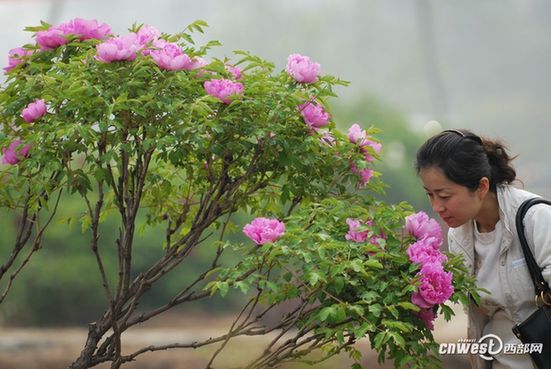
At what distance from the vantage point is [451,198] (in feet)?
5.19

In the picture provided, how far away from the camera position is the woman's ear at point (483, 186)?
160 centimetres

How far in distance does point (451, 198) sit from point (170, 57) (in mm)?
540

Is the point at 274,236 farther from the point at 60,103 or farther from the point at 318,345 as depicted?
the point at 60,103

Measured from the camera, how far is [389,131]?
567 centimetres

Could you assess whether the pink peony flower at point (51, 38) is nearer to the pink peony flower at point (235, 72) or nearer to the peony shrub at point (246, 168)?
the peony shrub at point (246, 168)

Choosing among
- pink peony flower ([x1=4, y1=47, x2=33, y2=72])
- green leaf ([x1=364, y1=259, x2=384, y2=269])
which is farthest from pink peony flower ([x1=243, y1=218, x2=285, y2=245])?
pink peony flower ([x1=4, y1=47, x2=33, y2=72])

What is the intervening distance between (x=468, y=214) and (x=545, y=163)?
3.83 metres

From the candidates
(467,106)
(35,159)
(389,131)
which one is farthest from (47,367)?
(35,159)

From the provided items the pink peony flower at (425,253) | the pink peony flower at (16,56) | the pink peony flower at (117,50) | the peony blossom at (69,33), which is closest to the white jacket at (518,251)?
the pink peony flower at (425,253)

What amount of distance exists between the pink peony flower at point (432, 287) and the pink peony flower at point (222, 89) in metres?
0.44

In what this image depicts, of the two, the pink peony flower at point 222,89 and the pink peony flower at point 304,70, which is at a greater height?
the pink peony flower at point 304,70

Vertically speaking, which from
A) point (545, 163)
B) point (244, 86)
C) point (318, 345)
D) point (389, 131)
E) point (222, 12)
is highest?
point (222, 12)

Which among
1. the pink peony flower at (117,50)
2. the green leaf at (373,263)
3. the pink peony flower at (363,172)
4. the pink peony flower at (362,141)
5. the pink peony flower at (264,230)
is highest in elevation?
the pink peony flower at (117,50)

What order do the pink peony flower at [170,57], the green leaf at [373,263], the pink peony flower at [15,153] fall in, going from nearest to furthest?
the green leaf at [373,263] → the pink peony flower at [170,57] → the pink peony flower at [15,153]
